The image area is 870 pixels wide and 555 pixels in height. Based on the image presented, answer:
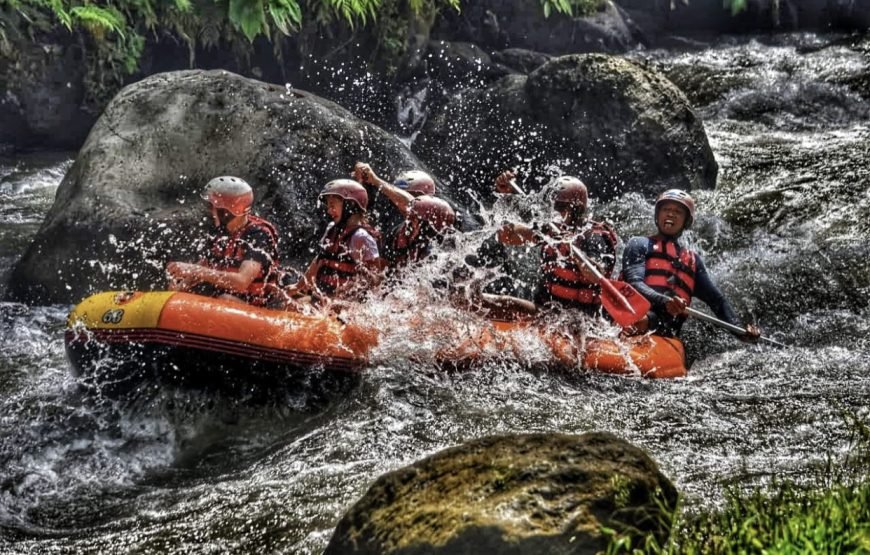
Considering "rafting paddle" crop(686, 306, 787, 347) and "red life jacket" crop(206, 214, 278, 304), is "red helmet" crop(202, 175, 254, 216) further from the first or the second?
"rafting paddle" crop(686, 306, 787, 347)

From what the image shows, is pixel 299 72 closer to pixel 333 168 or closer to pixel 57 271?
pixel 333 168

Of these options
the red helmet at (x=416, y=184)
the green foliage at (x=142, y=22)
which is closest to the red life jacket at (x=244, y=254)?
the red helmet at (x=416, y=184)

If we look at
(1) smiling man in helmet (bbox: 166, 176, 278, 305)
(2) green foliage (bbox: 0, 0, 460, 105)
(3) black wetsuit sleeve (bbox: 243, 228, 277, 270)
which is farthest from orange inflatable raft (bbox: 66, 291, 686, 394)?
(2) green foliage (bbox: 0, 0, 460, 105)

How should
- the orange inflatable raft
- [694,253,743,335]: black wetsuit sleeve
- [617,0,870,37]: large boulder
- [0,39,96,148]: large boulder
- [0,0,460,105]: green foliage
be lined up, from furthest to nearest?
[617,0,870,37]: large boulder < [0,39,96,148]: large boulder < [0,0,460,105]: green foliage < [694,253,743,335]: black wetsuit sleeve < the orange inflatable raft

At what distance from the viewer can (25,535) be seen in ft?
13.8

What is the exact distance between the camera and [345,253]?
20.8 ft

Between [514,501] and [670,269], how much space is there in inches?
177

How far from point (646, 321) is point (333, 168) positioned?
3.36 m

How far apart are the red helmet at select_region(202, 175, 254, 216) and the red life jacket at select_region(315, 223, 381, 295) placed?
656mm

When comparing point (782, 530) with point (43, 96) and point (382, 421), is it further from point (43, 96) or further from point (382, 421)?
point (43, 96)

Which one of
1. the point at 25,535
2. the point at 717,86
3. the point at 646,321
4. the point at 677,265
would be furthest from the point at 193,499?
the point at 717,86

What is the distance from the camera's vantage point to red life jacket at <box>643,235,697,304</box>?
695cm

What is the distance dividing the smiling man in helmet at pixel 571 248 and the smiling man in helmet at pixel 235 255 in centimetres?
199

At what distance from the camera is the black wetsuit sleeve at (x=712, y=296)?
22.8 ft
